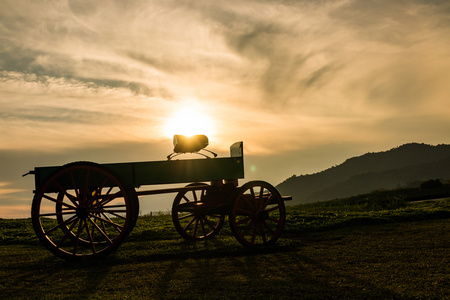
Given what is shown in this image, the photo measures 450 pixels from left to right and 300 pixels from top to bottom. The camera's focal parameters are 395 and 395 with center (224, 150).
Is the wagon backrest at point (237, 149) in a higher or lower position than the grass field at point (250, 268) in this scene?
higher

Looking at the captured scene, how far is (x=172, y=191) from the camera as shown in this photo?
727 centimetres

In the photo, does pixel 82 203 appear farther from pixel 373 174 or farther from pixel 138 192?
pixel 373 174

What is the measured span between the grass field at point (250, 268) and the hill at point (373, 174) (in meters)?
88.2

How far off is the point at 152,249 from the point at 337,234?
397cm

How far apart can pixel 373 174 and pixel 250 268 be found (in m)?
133

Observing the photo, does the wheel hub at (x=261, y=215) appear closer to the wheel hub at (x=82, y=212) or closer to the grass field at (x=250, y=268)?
the grass field at (x=250, y=268)

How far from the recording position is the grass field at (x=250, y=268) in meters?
4.31

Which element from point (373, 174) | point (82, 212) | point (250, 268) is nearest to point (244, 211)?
point (250, 268)

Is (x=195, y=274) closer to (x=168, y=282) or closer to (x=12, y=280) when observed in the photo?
(x=168, y=282)

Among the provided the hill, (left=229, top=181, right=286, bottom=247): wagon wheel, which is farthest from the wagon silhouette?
the hill

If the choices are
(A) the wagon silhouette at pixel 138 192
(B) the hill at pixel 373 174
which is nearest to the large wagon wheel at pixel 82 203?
(A) the wagon silhouette at pixel 138 192

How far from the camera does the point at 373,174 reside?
128750 mm

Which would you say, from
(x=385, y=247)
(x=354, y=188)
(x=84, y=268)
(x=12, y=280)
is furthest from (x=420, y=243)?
(x=354, y=188)

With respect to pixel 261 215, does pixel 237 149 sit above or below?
above
